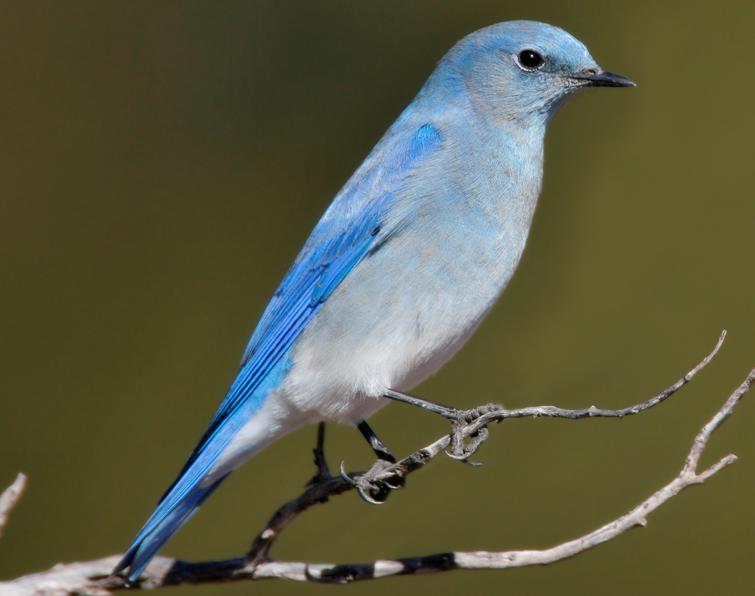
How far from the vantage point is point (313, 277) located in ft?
12.4

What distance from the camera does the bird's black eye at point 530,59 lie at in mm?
4012

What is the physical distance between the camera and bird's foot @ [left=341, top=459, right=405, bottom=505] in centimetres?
327

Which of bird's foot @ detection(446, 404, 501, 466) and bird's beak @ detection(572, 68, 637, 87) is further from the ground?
bird's beak @ detection(572, 68, 637, 87)

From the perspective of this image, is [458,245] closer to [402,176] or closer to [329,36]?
[402,176]

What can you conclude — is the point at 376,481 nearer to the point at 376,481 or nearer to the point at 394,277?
the point at 376,481

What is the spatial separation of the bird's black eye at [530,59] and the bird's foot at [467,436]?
1.35 metres

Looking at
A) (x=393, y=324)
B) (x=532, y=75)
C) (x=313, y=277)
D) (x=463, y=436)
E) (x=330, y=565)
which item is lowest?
(x=330, y=565)

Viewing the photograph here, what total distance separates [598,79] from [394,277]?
104 centimetres

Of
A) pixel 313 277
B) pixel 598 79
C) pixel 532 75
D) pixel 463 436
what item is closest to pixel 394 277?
pixel 313 277

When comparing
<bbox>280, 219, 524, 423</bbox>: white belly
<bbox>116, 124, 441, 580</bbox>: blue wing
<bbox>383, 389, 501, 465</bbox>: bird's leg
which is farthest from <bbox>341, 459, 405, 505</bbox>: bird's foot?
<bbox>116, 124, 441, 580</bbox>: blue wing

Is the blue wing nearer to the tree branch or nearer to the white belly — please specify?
the white belly

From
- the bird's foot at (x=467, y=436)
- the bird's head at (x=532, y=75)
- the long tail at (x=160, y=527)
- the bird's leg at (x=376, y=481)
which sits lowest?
the long tail at (x=160, y=527)

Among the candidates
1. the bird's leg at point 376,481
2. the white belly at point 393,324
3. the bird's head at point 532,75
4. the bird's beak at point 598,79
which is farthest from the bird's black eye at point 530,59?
the bird's leg at point 376,481

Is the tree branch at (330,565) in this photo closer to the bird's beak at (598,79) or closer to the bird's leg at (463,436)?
the bird's leg at (463,436)
